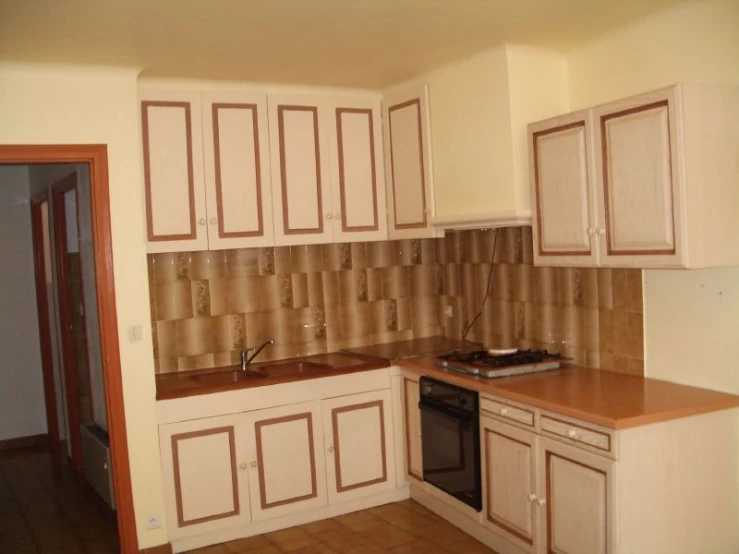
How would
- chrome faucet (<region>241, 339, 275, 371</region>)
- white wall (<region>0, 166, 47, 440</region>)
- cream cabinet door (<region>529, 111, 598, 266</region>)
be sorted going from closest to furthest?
cream cabinet door (<region>529, 111, 598, 266</region>)
chrome faucet (<region>241, 339, 275, 371</region>)
white wall (<region>0, 166, 47, 440</region>)

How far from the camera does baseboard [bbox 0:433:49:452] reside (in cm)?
565

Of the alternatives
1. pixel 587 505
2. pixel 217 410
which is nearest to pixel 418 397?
pixel 217 410

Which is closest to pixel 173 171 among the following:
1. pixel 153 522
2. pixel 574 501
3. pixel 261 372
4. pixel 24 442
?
pixel 261 372

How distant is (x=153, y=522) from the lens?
11.4 ft

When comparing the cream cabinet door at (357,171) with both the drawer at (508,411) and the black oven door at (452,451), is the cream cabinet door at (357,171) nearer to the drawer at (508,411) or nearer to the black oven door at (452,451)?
the black oven door at (452,451)

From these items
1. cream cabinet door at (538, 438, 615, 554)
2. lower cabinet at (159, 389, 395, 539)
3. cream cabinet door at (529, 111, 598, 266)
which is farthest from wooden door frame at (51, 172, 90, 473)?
cream cabinet door at (538, 438, 615, 554)

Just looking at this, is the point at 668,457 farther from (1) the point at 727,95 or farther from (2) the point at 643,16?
(2) the point at 643,16

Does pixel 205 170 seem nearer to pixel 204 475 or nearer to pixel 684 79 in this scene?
pixel 204 475

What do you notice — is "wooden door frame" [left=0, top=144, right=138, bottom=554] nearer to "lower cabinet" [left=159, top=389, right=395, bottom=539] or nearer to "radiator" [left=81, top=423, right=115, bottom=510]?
"lower cabinet" [left=159, top=389, right=395, bottom=539]

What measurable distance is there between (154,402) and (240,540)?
884mm

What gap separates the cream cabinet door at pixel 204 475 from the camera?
347 cm

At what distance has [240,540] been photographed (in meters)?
3.65

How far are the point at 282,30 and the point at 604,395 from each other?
2.01 metres

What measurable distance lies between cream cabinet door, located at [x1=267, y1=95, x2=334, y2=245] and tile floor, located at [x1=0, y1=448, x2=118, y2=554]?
1966 mm
